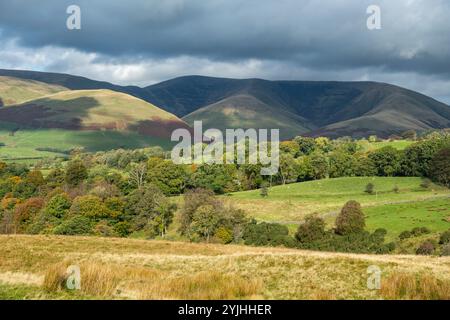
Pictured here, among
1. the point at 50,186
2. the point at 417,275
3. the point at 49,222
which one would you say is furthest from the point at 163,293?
the point at 50,186

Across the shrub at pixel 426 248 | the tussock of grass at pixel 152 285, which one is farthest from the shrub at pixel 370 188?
the tussock of grass at pixel 152 285

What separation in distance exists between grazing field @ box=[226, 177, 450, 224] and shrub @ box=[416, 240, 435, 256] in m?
37.9

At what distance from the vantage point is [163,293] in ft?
57.9

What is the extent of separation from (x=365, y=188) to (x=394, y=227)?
160 ft

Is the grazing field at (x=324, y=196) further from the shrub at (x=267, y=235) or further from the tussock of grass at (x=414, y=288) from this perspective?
the tussock of grass at (x=414, y=288)

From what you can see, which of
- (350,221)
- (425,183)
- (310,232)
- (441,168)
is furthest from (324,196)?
(310,232)

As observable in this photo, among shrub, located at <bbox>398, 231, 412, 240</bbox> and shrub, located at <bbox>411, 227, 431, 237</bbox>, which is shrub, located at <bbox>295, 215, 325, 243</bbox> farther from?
shrub, located at <bbox>411, 227, 431, 237</bbox>

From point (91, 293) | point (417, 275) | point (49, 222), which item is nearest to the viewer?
point (91, 293)

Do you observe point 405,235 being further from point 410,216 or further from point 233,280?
point 233,280

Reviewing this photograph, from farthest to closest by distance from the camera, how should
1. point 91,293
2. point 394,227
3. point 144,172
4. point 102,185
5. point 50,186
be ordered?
1. point 144,172
2. point 50,186
3. point 102,185
4. point 394,227
5. point 91,293

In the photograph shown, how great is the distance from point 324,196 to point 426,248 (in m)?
61.0

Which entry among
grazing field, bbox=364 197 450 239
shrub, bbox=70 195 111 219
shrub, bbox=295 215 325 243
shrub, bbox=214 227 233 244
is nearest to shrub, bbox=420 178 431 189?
grazing field, bbox=364 197 450 239

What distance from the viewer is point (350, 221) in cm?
9719

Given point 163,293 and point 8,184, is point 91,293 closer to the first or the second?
point 163,293
